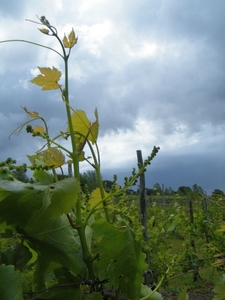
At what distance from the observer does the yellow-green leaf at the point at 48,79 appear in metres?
1.28

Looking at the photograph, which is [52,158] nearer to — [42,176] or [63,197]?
[42,176]

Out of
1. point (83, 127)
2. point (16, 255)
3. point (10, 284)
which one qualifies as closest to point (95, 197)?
point (83, 127)

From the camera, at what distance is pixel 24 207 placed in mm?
→ 998

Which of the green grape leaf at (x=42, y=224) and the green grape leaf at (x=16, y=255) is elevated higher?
the green grape leaf at (x=42, y=224)

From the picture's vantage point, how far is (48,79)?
4.23ft

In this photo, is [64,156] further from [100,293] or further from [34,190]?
[100,293]

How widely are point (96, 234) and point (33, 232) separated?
174 millimetres

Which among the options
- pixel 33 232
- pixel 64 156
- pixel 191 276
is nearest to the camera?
pixel 33 232

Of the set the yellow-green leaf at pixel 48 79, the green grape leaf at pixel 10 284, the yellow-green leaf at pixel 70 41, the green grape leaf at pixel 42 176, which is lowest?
the green grape leaf at pixel 10 284

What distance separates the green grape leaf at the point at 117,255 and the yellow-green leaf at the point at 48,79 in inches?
19.2

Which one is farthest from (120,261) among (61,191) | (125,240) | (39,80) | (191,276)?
(191,276)

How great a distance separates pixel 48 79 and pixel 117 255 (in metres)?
0.60

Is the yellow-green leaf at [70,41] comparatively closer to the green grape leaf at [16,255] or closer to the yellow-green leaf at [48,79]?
the yellow-green leaf at [48,79]

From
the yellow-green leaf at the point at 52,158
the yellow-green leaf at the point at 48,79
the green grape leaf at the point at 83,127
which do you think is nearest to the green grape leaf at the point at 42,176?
the yellow-green leaf at the point at 52,158
